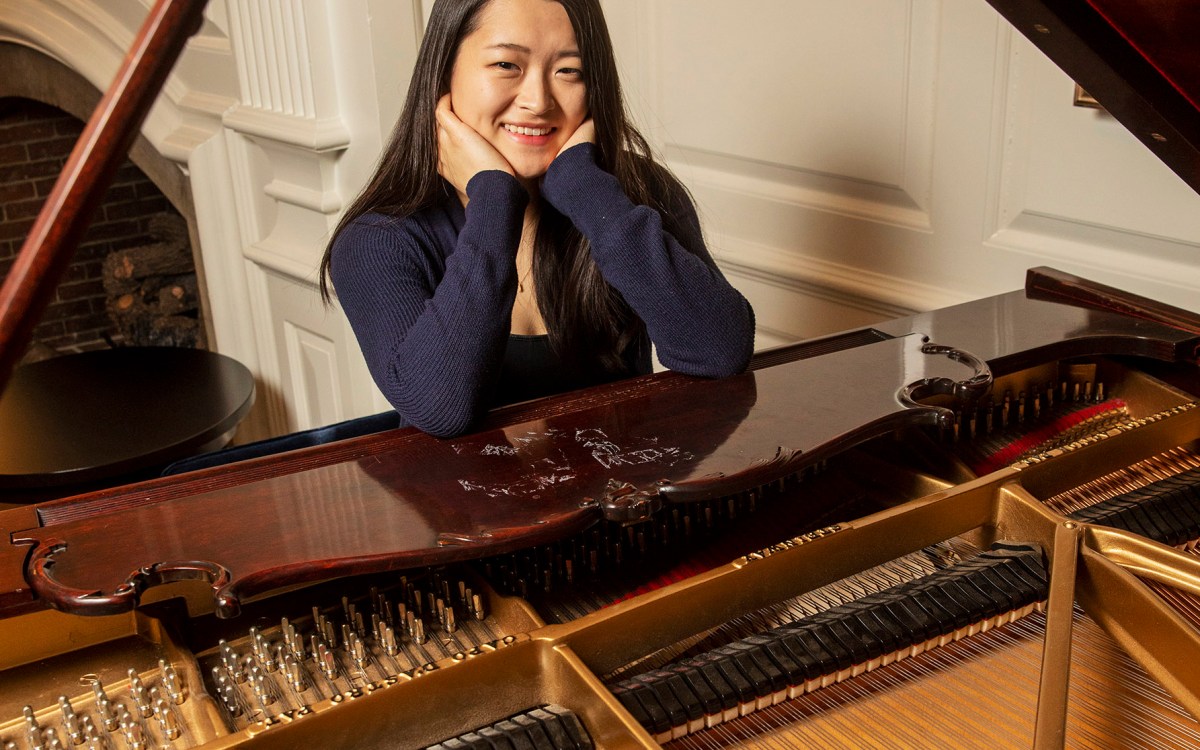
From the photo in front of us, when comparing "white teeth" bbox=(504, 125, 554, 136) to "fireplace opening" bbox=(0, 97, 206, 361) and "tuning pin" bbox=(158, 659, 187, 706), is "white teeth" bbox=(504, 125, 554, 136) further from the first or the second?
"fireplace opening" bbox=(0, 97, 206, 361)

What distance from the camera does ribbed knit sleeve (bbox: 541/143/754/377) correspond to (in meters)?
1.73

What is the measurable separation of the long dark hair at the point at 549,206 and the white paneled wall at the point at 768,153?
760mm

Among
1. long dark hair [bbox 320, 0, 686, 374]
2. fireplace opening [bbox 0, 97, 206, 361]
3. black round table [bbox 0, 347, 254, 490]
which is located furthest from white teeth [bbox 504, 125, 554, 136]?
fireplace opening [bbox 0, 97, 206, 361]

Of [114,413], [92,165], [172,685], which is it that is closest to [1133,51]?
[92,165]

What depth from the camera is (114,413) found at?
9.91 ft

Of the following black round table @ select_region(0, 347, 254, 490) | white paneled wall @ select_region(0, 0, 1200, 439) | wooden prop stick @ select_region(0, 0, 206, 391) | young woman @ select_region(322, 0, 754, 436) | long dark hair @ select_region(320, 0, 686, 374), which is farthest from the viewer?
black round table @ select_region(0, 347, 254, 490)

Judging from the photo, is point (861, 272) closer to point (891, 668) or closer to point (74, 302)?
point (891, 668)

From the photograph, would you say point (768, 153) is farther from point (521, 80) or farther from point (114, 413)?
point (114, 413)

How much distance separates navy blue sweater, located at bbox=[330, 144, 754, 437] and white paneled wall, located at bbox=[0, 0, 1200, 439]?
88 centimetres

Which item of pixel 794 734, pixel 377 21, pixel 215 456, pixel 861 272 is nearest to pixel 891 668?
pixel 794 734

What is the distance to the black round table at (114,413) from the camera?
107 inches

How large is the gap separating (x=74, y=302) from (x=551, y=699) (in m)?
4.63

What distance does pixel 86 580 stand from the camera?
1.05 m

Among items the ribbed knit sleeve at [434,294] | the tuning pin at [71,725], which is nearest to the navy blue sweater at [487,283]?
the ribbed knit sleeve at [434,294]
